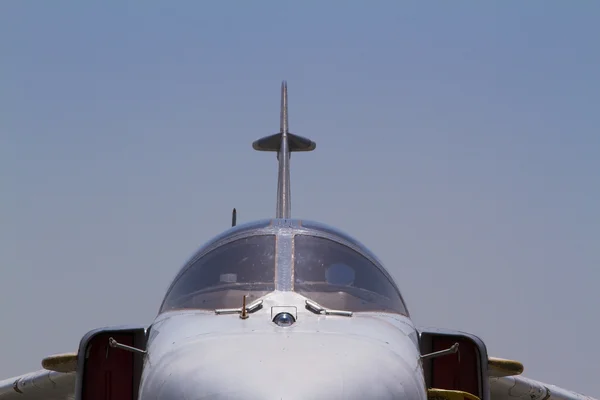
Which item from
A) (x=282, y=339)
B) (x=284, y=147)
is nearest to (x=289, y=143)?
(x=284, y=147)

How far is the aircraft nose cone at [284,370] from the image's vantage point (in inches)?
208

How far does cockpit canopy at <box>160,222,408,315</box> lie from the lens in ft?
25.2

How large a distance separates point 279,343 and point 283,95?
10765 millimetres

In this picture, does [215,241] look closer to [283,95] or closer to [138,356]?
[138,356]

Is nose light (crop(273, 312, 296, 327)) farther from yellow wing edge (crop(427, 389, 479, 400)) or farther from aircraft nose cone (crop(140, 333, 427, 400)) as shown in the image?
yellow wing edge (crop(427, 389, 479, 400))

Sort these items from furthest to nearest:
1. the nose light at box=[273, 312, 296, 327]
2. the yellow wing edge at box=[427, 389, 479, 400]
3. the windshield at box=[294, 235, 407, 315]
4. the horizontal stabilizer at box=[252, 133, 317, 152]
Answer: the horizontal stabilizer at box=[252, 133, 317, 152] → the windshield at box=[294, 235, 407, 315] → the yellow wing edge at box=[427, 389, 479, 400] → the nose light at box=[273, 312, 296, 327]

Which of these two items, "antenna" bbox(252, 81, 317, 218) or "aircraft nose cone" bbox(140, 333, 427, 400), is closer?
"aircraft nose cone" bbox(140, 333, 427, 400)

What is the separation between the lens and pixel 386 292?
829 centimetres

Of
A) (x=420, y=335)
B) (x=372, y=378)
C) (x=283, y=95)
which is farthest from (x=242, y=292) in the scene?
(x=283, y=95)

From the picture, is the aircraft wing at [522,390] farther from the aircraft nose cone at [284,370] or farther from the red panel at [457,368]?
the aircraft nose cone at [284,370]

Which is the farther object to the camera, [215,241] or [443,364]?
[215,241]

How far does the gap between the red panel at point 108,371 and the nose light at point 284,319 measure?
1.66 m

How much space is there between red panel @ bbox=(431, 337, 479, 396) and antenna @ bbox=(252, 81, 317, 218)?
17.1 feet

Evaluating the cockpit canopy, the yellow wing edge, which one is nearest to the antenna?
the cockpit canopy
